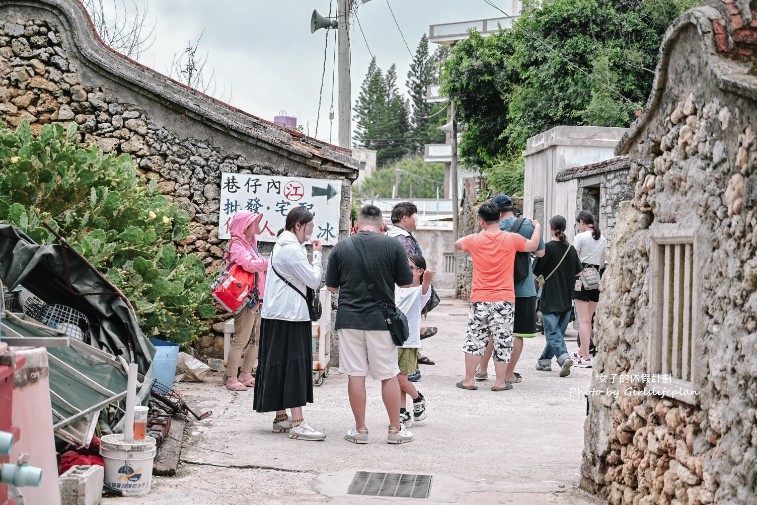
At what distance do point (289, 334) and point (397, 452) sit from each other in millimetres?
1279

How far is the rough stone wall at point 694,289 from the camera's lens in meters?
4.53

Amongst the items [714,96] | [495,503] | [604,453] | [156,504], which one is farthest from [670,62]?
[156,504]

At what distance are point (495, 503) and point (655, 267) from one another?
70.8 inches

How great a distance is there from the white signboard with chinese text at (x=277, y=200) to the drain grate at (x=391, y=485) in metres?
5.50

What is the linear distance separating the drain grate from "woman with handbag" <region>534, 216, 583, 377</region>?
5105 millimetres

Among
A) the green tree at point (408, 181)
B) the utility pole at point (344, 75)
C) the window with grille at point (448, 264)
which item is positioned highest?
the green tree at point (408, 181)

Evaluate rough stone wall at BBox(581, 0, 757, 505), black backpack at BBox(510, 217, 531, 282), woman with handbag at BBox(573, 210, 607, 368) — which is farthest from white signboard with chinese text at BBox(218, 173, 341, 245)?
rough stone wall at BBox(581, 0, 757, 505)

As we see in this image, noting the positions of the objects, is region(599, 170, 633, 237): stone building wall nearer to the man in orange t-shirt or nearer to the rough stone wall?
the man in orange t-shirt

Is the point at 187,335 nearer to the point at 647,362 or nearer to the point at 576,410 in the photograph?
the point at 576,410

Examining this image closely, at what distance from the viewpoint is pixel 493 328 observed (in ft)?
33.8

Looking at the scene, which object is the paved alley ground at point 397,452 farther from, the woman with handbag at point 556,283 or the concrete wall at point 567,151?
the concrete wall at point 567,151

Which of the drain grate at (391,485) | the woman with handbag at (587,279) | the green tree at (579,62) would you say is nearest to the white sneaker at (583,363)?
the woman with handbag at (587,279)

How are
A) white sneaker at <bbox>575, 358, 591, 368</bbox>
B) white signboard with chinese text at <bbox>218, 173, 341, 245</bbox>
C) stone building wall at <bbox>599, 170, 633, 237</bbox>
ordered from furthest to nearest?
stone building wall at <bbox>599, 170, 633, 237</bbox> → white sneaker at <bbox>575, 358, 591, 368</bbox> → white signboard with chinese text at <bbox>218, 173, 341, 245</bbox>

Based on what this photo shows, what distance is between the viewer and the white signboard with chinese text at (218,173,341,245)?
39.2 feet
